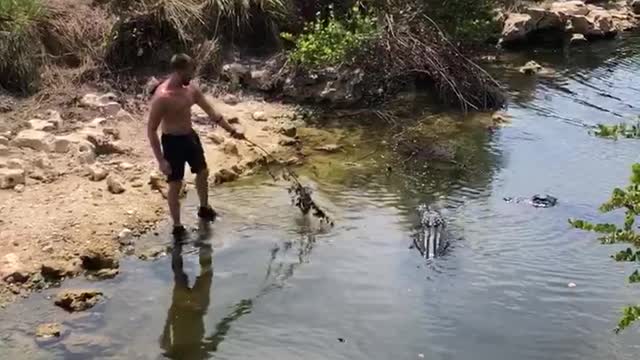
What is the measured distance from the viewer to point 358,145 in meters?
11.4

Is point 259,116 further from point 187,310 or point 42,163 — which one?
point 187,310

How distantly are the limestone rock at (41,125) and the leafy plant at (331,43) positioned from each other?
11.9 ft

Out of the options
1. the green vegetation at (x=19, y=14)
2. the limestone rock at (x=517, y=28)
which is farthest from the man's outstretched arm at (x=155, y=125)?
the limestone rock at (x=517, y=28)

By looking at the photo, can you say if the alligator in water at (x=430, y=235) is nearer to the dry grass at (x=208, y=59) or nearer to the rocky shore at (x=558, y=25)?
the dry grass at (x=208, y=59)

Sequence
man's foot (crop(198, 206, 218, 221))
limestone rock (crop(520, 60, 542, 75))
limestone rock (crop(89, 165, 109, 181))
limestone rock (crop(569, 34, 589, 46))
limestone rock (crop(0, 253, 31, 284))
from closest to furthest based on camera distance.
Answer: limestone rock (crop(0, 253, 31, 284)) → man's foot (crop(198, 206, 218, 221)) → limestone rock (crop(89, 165, 109, 181)) → limestone rock (crop(520, 60, 542, 75)) → limestone rock (crop(569, 34, 589, 46))

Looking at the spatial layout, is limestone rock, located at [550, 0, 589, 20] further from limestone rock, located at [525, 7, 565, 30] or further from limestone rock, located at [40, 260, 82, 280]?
limestone rock, located at [40, 260, 82, 280]

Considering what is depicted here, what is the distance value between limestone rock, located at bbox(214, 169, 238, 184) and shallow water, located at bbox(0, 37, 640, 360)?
0.23 m

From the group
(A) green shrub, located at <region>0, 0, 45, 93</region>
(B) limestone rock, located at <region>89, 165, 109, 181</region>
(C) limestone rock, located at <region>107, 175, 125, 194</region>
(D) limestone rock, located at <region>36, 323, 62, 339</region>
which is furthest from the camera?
(A) green shrub, located at <region>0, 0, 45, 93</region>

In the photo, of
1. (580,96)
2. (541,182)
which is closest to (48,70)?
(541,182)

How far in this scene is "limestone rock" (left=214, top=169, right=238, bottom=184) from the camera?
10.0m

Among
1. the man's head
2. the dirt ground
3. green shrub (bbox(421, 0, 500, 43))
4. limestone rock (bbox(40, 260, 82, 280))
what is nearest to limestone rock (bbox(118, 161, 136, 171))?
the dirt ground

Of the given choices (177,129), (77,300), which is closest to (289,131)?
(177,129)

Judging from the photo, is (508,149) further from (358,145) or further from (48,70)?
(48,70)

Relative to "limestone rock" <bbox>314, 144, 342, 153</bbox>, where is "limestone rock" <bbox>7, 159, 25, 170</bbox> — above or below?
above
